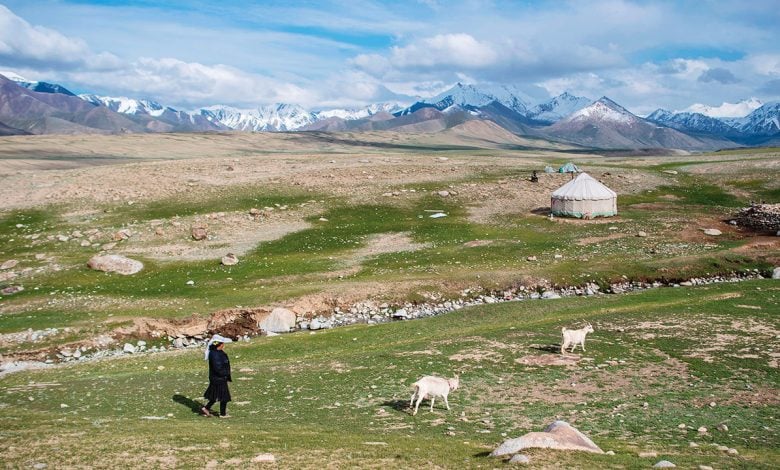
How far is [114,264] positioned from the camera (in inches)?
1827

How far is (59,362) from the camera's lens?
1254 inches

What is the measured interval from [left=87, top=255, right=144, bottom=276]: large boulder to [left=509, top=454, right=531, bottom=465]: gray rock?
1522 inches

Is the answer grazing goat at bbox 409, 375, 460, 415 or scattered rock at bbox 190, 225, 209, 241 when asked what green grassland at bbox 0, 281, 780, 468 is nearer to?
grazing goat at bbox 409, 375, 460, 415

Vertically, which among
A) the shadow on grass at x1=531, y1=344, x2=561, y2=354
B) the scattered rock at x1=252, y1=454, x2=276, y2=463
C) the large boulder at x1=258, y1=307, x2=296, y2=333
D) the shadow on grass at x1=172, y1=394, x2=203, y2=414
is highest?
the scattered rock at x1=252, y1=454, x2=276, y2=463

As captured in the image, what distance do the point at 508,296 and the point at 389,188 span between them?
110 ft

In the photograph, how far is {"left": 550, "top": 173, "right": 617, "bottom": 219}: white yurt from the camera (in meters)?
61.4

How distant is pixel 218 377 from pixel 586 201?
48880 millimetres

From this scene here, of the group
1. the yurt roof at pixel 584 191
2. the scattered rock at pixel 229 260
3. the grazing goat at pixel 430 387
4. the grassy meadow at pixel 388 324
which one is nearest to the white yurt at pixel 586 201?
the yurt roof at pixel 584 191

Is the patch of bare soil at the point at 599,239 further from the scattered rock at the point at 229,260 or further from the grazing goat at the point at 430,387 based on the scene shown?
the grazing goat at the point at 430,387

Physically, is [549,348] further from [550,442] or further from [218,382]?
[218,382]

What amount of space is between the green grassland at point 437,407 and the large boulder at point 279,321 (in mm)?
3193

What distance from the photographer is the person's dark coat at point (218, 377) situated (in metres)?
19.6

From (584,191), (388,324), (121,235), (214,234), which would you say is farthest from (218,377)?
(584,191)

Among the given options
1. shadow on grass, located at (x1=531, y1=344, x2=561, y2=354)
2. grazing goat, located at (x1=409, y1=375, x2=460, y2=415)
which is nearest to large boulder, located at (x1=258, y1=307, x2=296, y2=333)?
shadow on grass, located at (x1=531, y1=344, x2=561, y2=354)
